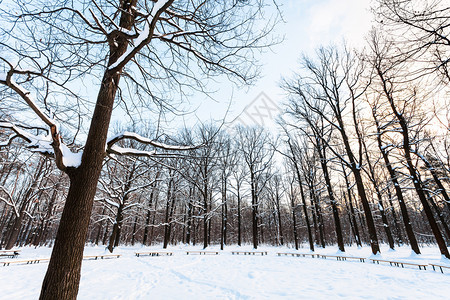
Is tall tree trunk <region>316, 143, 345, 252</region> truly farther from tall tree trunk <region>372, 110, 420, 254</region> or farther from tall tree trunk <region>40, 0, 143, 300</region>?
tall tree trunk <region>40, 0, 143, 300</region>

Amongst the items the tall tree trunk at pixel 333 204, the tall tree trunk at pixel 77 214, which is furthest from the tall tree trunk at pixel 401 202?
the tall tree trunk at pixel 77 214

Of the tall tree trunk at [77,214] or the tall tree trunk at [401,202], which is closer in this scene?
the tall tree trunk at [77,214]

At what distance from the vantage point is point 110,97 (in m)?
3.17

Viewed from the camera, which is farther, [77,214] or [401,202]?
[401,202]

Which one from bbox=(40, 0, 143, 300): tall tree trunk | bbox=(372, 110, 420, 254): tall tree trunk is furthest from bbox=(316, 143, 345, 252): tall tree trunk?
bbox=(40, 0, 143, 300): tall tree trunk

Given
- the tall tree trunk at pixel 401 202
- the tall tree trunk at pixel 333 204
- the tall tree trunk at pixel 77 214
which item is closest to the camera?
the tall tree trunk at pixel 77 214

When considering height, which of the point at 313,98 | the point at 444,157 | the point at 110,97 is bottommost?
the point at 110,97

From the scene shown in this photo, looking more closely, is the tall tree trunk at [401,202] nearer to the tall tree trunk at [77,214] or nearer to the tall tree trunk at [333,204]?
the tall tree trunk at [333,204]

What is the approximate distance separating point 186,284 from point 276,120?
15895mm

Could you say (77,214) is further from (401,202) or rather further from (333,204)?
Answer: (401,202)

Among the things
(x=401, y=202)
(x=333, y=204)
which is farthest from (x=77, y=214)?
(x=401, y=202)

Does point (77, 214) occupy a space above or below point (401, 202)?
below

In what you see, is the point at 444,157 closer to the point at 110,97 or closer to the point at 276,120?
the point at 276,120

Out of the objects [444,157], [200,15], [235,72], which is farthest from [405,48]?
[444,157]
